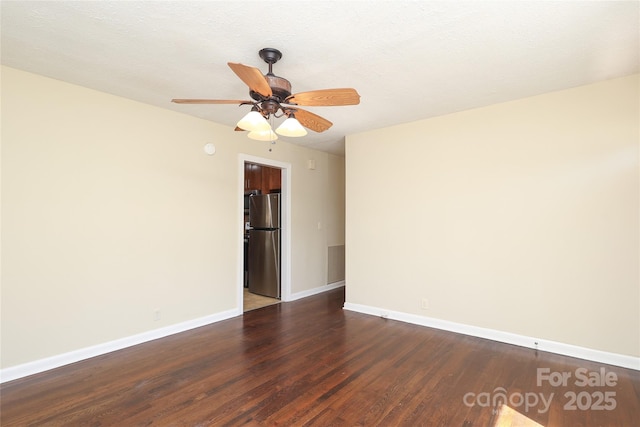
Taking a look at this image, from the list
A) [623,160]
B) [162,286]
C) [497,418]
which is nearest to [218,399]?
[162,286]

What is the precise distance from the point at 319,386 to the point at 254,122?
196 cm

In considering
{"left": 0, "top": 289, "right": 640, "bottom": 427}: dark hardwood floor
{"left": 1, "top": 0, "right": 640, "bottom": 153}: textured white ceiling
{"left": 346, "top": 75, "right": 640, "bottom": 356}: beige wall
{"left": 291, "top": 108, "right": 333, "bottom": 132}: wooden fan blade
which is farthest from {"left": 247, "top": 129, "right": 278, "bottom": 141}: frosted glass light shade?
{"left": 346, "top": 75, "right": 640, "bottom": 356}: beige wall

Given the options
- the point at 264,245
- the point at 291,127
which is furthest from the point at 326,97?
the point at 264,245

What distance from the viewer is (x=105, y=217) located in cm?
298

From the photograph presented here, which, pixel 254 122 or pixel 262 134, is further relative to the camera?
pixel 262 134

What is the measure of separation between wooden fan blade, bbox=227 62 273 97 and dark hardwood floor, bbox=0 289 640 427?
6.78ft

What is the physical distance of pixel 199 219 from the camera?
3734mm

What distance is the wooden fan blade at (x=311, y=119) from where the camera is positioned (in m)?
2.32

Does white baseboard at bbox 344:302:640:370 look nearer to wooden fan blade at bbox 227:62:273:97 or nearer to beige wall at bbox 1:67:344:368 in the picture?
beige wall at bbox 1:67:344:368

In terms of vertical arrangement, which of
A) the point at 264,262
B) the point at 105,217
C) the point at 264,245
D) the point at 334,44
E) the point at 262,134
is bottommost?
the point at 264,262

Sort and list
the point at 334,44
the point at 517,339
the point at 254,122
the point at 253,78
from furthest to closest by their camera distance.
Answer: the point at 517,339, the point at 334,44, the point at 254,122, the point at 253,78

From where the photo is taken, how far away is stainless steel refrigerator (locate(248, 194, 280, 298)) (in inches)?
194

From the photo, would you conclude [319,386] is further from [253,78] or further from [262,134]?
[253,78]

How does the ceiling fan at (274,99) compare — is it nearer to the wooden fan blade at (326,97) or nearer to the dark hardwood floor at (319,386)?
the wooden fan blade at (326,97)
